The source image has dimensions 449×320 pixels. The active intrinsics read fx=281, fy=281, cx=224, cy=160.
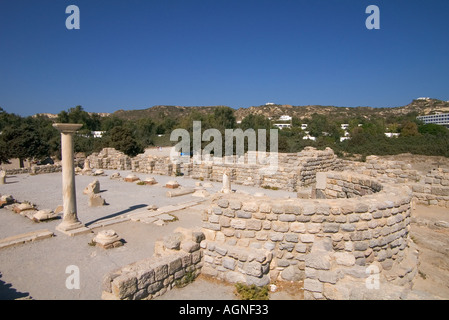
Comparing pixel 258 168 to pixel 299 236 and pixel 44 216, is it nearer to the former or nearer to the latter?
pixel 44 216

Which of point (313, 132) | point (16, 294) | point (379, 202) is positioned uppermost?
point (313, 132)

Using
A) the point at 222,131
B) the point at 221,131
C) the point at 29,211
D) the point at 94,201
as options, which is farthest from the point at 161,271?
the point at 222,131

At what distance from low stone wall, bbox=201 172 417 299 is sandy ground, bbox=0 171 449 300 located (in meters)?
0.36

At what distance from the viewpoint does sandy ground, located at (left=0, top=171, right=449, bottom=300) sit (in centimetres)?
478

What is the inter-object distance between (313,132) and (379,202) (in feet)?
147

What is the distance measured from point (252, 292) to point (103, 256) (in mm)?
3731

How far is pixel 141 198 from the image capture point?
39.5ft

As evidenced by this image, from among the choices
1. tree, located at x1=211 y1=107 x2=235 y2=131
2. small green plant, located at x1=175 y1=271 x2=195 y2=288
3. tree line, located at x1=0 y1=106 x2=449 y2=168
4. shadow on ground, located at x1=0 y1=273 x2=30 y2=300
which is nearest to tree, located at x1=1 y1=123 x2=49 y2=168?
tree line, located at x1=0 y1=106 x2=449 y2=168

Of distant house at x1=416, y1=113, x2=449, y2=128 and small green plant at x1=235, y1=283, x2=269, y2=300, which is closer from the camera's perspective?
small green plant at x1=235, y1=283, x2=269, y2=300

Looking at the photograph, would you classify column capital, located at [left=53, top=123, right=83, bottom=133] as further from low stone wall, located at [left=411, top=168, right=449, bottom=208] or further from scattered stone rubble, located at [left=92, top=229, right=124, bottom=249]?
low stone wall, located at [left=411, top=168, right=449, bottom=208]

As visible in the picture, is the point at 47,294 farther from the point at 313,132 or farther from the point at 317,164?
the point at 313,132

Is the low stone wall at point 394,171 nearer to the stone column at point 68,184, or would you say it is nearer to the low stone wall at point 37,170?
the stone column at point 68,184

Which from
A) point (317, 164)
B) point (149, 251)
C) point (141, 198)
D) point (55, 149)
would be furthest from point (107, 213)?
point (55, 149)

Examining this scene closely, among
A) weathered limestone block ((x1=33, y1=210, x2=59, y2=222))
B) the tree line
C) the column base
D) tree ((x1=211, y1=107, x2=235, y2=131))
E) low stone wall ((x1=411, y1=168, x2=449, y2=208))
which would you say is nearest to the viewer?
the column base
